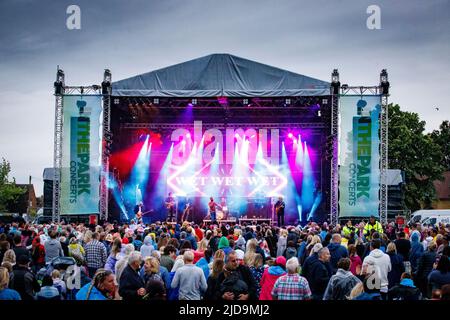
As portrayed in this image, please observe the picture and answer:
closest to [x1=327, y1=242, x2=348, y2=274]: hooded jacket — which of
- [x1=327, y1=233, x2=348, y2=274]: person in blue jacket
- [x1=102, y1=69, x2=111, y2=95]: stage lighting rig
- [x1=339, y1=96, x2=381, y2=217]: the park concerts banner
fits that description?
[x1=327, y1=233, x2=348, y2=274]: person in blue jacket

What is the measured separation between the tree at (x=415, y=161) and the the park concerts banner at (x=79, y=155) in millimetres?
25935

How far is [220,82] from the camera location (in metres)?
24.2

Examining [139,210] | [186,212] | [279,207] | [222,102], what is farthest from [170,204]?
[222,102]

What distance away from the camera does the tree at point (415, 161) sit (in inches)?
1721

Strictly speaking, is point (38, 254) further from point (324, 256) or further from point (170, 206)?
point (170, 206)

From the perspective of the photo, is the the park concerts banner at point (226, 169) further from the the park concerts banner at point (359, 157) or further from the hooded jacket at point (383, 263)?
the hooded jacket at point (383, 263)

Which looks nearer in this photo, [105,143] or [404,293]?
[404,293]

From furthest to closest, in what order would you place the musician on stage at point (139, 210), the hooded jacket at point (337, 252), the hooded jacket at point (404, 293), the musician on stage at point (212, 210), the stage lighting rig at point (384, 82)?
1. the musician on stage at point (139, 210)
2. the musician on stage at point (212, 210)
3. the stage lighting rig at point (384, 82)
4. the hooded jacket at point (337, 252)
5. the hooded jacket at point (404, 293)

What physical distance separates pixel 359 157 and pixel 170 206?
28.9 ft

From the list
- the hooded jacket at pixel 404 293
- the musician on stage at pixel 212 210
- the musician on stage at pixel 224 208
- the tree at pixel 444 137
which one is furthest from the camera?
the tree at pixel 444 137

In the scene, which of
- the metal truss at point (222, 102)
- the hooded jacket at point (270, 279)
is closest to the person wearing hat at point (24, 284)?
the hooded jacket at point (270, 279)

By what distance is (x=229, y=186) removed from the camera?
92.6 feet

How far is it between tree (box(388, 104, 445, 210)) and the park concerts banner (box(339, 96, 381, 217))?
842 inches

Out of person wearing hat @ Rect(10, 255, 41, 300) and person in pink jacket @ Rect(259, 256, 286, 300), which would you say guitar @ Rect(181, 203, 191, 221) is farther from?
person wearing hat @ Rect(10, 255, 41, 300)
